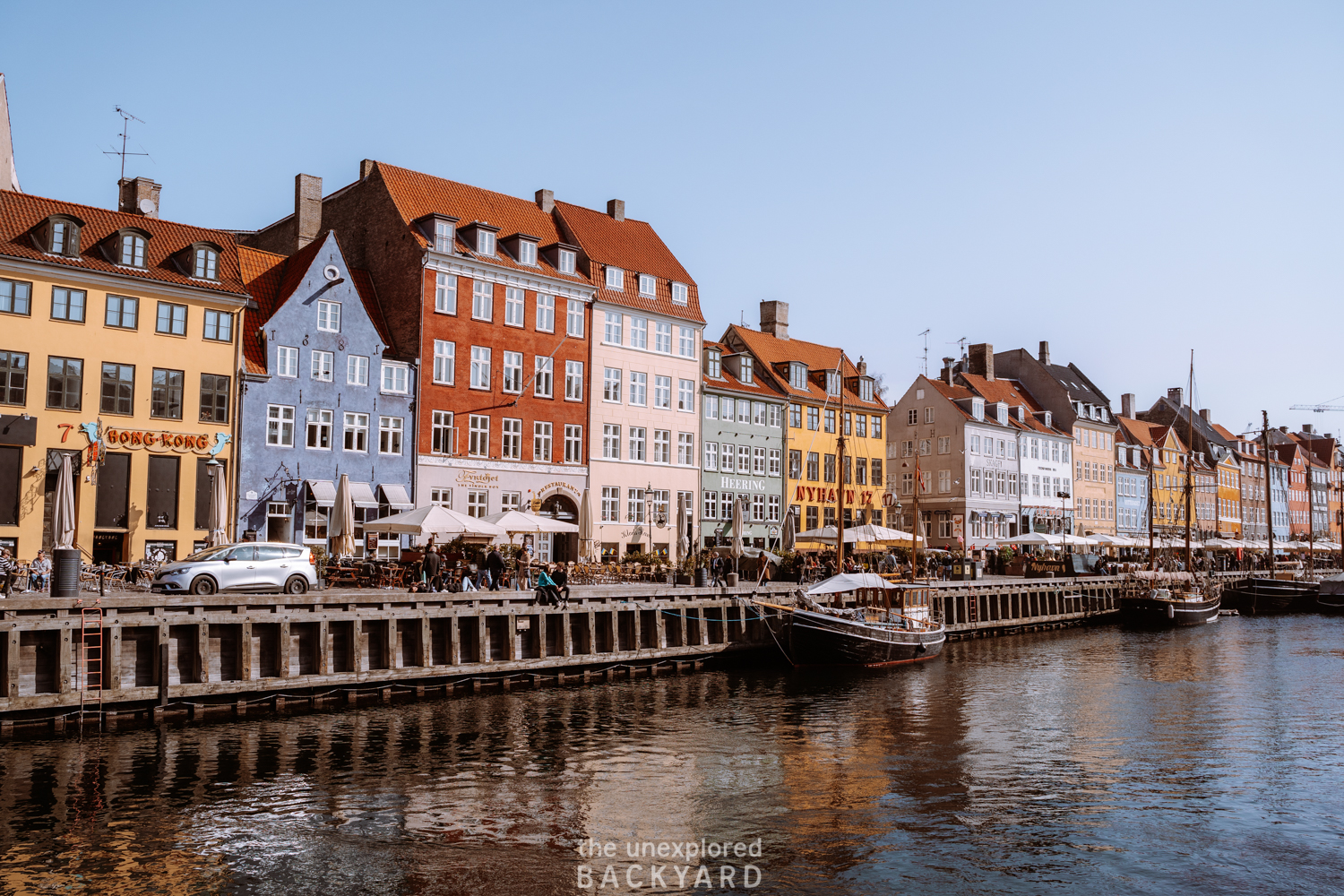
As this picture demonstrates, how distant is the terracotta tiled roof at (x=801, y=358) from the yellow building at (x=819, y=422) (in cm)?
6

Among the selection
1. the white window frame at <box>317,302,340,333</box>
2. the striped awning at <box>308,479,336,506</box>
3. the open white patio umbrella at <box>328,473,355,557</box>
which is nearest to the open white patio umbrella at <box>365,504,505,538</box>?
the open white patio umbrella at <box>328,473,355,557</box>

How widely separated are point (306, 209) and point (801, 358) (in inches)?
1205

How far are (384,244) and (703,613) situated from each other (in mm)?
23767

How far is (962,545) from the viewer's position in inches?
2717

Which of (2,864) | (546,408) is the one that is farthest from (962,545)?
(2,864)

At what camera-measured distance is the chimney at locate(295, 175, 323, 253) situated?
5009 cm

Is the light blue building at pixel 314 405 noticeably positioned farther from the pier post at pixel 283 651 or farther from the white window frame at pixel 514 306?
the pier post at pixel 283 651

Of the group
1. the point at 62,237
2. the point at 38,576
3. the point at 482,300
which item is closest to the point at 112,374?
the point at 62,237

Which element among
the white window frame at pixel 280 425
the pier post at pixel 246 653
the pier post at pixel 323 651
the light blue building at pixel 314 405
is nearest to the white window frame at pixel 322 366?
the light blue building at pixel 314 405

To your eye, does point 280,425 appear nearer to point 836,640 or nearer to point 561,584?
point 561,584

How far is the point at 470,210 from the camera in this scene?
50844 mm

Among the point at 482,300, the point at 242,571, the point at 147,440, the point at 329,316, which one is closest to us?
the point at 242,571

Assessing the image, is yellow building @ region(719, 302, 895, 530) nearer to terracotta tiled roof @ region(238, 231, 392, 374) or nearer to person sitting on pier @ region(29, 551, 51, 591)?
terracotta tiled roof @ region(238, 231, 392, 374)

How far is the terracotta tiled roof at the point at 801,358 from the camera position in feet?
213
